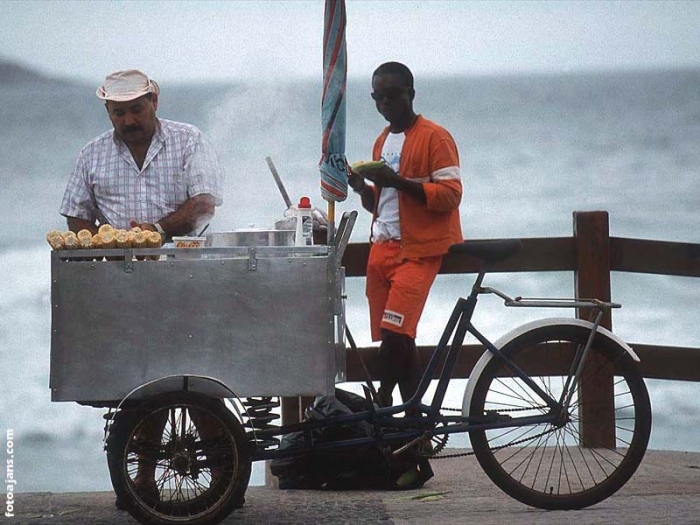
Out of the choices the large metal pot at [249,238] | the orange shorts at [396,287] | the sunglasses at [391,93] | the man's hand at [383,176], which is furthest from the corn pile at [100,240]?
the sunglasses at [391,93]

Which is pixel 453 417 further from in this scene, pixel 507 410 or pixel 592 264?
pixel 592 264

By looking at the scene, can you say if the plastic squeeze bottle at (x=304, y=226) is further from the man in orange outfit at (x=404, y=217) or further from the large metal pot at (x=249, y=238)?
the man in orange outfit at (x=404, y=217)

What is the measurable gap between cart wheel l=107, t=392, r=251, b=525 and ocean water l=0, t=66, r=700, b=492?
0.59 metres

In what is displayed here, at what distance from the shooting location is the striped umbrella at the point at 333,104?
443 cm

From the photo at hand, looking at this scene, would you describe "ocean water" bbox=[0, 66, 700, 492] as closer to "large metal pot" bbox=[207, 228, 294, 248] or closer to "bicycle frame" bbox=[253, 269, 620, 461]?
"large metal pot" bbox=[207, 228, 294, 248]

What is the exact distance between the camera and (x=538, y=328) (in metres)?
4.55

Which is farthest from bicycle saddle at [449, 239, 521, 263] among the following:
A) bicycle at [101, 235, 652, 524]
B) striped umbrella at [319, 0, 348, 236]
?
striped umbrella at [319, 0, 348, 236]

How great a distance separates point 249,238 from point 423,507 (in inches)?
52.0

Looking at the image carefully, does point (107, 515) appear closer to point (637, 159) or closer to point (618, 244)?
point (618, 244)

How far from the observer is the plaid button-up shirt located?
4.91 metres

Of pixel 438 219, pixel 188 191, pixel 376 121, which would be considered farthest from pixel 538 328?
pixel 376 121

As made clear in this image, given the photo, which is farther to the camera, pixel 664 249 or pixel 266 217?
pixel 664 249

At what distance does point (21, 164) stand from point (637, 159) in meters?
14.3

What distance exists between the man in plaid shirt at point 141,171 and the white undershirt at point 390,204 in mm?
903
